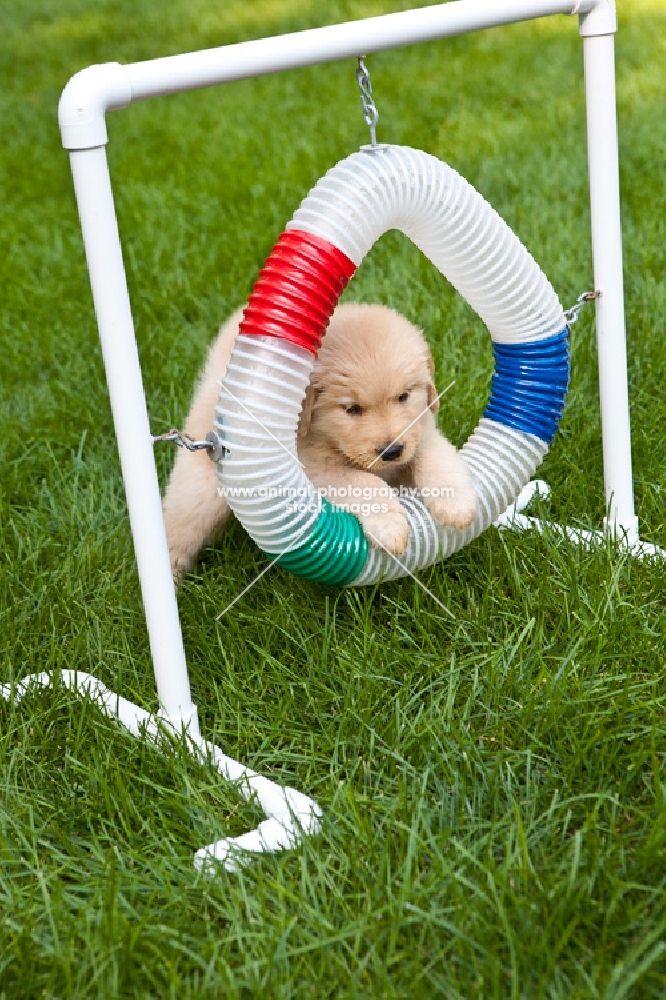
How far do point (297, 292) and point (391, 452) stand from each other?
440mm

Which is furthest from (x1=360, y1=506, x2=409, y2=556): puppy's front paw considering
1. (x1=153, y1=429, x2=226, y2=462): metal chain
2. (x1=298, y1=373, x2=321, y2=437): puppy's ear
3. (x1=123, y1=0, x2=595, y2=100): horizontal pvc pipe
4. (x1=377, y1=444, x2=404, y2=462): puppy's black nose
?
(x1=123, y1=0, x2=595, y2=100): horizontal pvc pipe

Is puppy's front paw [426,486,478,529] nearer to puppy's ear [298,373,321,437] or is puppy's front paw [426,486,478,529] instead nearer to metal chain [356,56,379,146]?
puppy's ear [298,373,321,437]

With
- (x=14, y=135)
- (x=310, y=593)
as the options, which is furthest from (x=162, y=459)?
(x=14, y=135)

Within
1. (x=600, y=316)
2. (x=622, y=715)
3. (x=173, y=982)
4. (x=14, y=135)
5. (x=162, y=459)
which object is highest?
(x=14, y=135)

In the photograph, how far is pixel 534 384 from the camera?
256cm

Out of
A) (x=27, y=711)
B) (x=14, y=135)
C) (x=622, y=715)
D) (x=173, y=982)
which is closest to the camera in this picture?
(x=173, y=982)

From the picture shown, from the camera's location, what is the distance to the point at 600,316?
2666mm

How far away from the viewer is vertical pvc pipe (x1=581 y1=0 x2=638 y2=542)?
97.9 inches

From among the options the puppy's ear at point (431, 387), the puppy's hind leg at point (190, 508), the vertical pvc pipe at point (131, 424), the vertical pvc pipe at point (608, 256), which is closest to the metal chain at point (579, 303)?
the vertical pvc pipe at point (608, 256)

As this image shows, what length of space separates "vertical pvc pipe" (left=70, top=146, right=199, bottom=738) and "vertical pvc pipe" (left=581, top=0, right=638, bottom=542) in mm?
1126

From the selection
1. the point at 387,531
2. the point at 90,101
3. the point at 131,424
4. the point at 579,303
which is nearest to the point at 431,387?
the point at 387,531

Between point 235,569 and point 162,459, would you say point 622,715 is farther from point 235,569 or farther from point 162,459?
point 162,459

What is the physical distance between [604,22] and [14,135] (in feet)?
17.8

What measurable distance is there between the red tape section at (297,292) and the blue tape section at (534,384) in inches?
24.1
